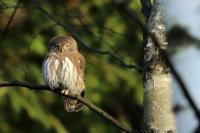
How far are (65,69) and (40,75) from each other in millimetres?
3485

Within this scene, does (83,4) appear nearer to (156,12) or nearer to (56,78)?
(56,78)

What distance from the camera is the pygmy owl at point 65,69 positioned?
4980 mm

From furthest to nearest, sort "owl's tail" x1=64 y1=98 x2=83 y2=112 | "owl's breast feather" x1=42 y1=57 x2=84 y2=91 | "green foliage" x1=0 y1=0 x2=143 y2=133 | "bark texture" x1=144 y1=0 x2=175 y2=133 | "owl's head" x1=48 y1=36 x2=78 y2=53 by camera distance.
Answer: "green foliage" x1=0 y1=0 x2=143 y2=133, "owl's head" x1=48 y1=36 x2=78 y2=53, "owl's tail" x1=64 y1=98 x2=83 y2=112, "owl's breast feather" x1=42 y1=57 x2=84 y2=91, "bark texture" x1=144 y1=0 x2=175 y2=133

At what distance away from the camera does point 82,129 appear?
9.67m

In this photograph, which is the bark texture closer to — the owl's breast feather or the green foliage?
the owl's breast feather

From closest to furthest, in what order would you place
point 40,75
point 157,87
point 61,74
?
point 157,87
point 61,74
point 40,75

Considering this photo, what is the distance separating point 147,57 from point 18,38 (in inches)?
256

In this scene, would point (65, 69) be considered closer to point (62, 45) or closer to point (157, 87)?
point (62, 45)

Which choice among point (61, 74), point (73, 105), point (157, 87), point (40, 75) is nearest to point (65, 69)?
point (61, 74)

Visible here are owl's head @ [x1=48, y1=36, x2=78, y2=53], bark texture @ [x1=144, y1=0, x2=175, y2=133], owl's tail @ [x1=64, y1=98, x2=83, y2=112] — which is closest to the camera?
bark texture @ [x1=144, y1=0, x2=175, y2=133]

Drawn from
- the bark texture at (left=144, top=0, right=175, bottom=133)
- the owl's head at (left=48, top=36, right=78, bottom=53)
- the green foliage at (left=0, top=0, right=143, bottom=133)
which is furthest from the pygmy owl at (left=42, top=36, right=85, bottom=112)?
the green foliage at (left=0, top=0, right=143, bottom=133)

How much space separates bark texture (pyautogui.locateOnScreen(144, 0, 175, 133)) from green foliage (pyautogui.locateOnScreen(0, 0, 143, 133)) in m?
Result: 5.59

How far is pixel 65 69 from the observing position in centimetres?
506

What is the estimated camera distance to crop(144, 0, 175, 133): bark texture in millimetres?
2699
